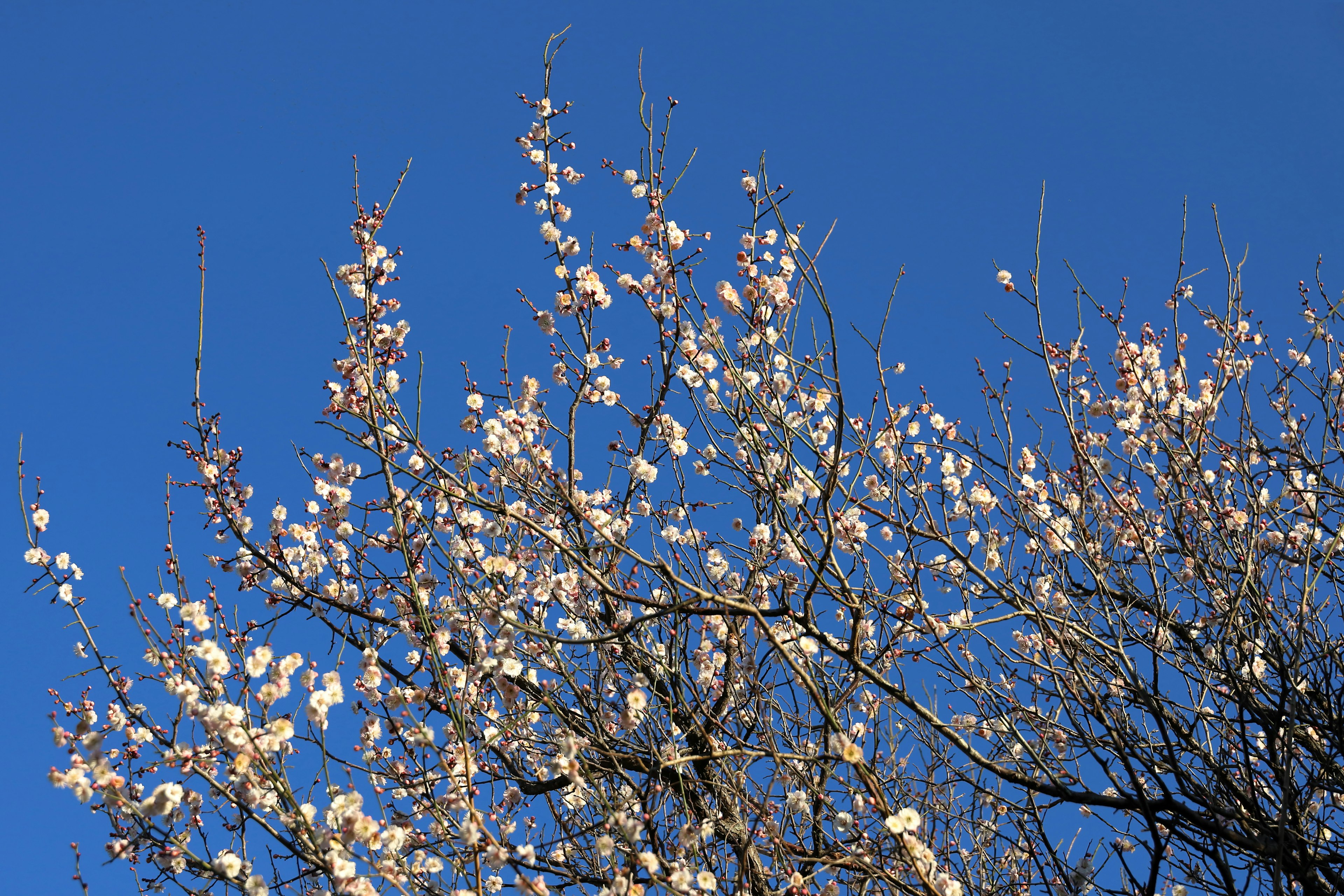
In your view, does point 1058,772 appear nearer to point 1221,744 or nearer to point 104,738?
point 1221,744

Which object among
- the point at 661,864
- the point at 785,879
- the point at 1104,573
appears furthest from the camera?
the point at 1104,573

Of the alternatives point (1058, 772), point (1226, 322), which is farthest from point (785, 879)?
point (1226, 322)

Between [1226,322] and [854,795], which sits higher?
[1226,322]

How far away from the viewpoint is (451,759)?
4.59m

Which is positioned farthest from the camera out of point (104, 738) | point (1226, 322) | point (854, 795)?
point (1226, 322)

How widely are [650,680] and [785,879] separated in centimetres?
111

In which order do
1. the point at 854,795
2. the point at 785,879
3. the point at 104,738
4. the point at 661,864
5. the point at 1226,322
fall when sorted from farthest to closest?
the point at 1226,322, the point at 785,879, the point at 854,795, the point at 661,864, the point at 104,738

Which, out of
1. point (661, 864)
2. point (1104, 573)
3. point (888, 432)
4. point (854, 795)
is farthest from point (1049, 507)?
point (661, 864)

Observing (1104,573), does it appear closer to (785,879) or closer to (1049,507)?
(1049,507)

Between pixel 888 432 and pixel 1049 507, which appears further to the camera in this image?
pixel 1049 507

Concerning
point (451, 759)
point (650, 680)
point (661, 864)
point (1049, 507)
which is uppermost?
point (1049, 507)

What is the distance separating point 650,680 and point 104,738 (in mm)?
2425

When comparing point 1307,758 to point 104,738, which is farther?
point 1307,758

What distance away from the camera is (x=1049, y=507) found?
5.50 metres
